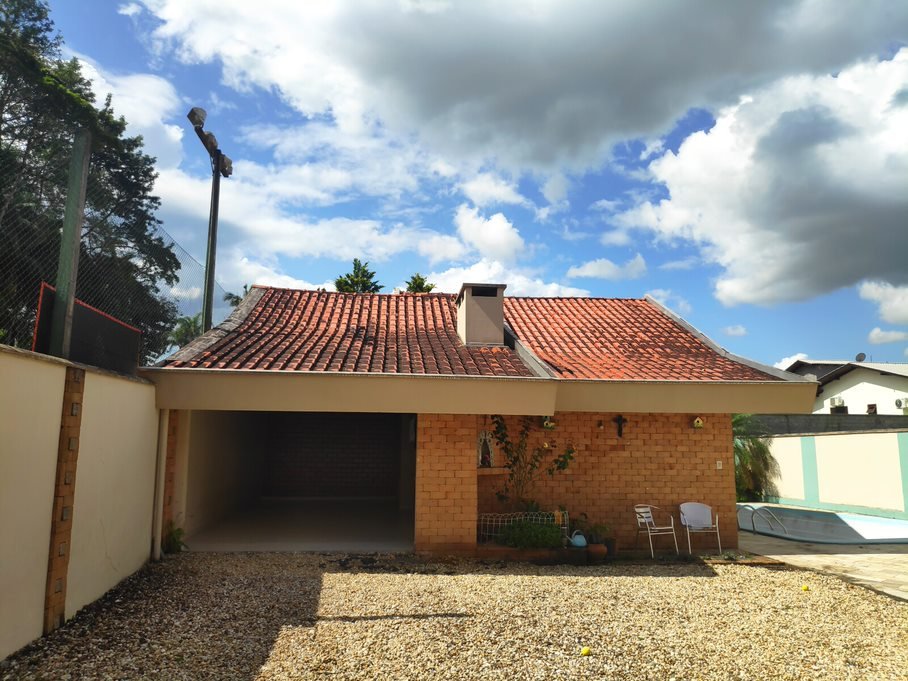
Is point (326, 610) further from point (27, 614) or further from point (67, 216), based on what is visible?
point (67, 216)

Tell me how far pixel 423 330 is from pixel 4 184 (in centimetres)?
780

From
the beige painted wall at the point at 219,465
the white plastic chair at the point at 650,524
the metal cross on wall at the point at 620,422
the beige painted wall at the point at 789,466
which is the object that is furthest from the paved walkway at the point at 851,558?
the beige painted wall at the point at 219,465

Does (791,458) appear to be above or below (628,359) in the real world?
below

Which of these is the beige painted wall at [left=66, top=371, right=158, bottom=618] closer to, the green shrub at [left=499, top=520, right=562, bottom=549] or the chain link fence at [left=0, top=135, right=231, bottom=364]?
the chain link fence at [left=0, top=135, right=231, bottom=364]

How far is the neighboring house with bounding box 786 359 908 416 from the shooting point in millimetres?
23906

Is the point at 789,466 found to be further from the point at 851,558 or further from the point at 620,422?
the point at 620,422

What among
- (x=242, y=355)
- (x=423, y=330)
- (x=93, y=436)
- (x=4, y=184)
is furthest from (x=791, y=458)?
(x=4, y=184)

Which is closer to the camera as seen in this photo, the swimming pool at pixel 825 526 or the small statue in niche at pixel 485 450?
the small statue in niche at pixel 485 450

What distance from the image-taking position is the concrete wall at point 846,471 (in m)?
14.9

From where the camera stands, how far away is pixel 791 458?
744 inches

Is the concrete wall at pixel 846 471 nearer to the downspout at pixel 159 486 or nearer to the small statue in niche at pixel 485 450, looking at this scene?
the small statue in niche at pixel 485 450

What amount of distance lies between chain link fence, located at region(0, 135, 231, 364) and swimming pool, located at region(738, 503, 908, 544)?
478 inches

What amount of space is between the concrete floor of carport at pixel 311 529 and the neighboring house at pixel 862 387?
60.4 feet

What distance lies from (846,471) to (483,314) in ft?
41.0
